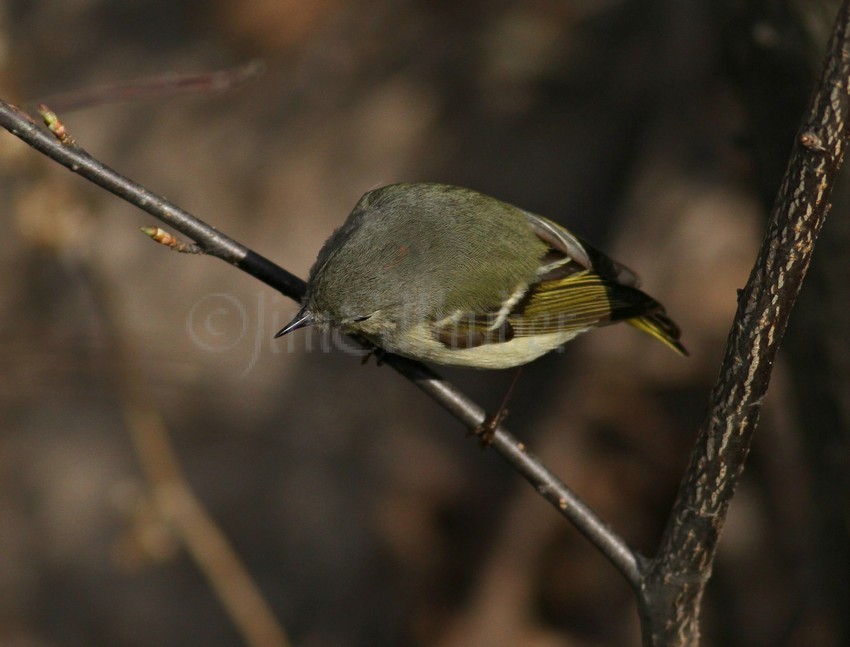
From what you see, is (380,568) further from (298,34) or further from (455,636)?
(298,34)

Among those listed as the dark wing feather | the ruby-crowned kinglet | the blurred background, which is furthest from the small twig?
the dark wing feather

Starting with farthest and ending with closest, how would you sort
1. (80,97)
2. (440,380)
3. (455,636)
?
(455,636) → (440,380) → (80,97)

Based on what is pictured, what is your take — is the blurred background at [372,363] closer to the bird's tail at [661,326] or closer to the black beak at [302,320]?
the bird's tail at [661,326]

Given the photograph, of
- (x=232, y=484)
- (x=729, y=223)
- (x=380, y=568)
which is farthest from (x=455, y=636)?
(x=729, y=223)

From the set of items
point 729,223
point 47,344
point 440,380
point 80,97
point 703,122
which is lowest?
point 47,344

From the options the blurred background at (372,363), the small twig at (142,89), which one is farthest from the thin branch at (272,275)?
the blurred background at (372,363)

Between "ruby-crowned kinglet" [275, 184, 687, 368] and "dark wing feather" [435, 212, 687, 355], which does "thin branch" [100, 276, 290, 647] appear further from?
"dark wing feather" [435, 212, 687, 355]
